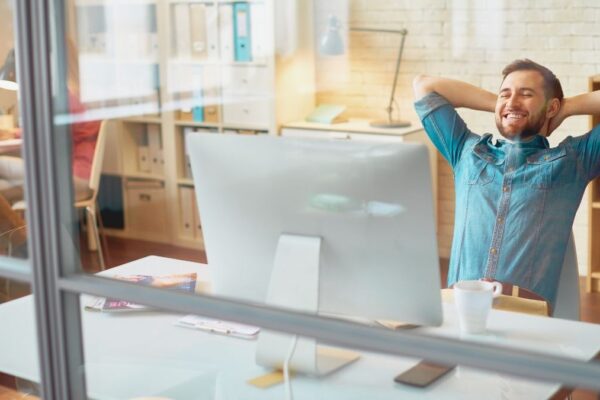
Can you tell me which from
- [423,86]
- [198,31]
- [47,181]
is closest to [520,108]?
[423,86]

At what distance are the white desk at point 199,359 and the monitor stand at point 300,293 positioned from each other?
0.9 inches

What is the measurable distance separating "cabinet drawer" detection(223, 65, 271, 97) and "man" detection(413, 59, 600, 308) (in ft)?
8.37

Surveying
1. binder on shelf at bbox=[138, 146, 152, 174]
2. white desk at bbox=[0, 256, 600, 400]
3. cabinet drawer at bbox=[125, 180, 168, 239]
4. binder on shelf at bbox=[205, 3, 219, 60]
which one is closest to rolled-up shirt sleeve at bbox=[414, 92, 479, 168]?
white desk at bbox=[0, 256, 600, 400]

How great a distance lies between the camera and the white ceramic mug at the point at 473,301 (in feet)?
5.00

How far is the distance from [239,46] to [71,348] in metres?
3.40

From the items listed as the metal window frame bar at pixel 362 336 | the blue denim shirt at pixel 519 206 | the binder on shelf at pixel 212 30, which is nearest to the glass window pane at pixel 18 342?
the metal window frame bar at pixel 362 336

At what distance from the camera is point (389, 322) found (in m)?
1.41

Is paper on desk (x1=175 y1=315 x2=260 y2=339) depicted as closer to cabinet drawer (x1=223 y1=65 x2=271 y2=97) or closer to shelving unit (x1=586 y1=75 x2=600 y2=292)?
shelving unit (x1=586 y1=75 x2=600 y2=292)

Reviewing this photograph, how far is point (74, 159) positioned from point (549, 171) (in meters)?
1.03

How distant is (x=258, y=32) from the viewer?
461 centimetres

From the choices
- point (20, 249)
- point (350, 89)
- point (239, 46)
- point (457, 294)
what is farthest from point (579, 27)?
Answer: point (20, 249)

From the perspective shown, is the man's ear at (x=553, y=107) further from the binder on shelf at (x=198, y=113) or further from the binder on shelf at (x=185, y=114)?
the binder on shelf at (x=198, y=113)

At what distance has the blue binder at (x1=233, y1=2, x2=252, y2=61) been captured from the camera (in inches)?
180

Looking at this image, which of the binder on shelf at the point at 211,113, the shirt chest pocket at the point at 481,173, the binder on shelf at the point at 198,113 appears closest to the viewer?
the shirt chest pocket at the point at 481,173
